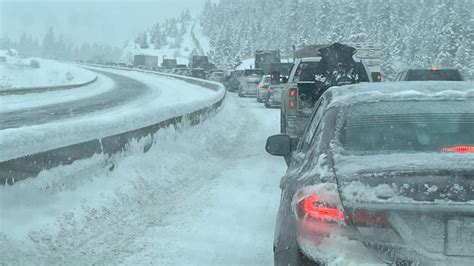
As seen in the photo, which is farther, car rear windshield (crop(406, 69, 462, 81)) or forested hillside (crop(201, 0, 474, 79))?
forested hillside (crop(201, 0, 474, 79))

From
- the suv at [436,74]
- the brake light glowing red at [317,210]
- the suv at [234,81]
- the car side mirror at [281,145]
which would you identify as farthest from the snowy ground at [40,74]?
the brake light glowing red at [317,210]

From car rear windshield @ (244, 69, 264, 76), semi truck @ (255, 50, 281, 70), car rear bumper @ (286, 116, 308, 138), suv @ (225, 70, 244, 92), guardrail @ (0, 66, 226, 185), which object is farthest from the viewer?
semi truck @ (255, 50, 281, 70)

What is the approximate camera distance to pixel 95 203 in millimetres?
6273

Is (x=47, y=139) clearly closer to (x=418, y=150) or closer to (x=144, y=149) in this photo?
(x=144, y=149)

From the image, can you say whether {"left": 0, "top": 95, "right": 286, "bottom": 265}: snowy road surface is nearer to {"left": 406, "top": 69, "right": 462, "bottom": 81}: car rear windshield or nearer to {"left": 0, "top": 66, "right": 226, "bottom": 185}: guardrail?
{"left": 0, "top": 66, "right": 226, "bottom": 185}: guardrail

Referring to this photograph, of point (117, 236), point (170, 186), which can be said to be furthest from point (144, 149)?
point (117, 236)

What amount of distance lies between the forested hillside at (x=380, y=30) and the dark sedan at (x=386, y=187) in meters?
62.7

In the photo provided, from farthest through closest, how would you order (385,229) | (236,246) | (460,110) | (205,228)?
(205,228) < (236,246) < (460,110) < (385,229)

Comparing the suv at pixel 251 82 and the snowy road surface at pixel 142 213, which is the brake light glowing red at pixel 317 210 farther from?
the suv at pixel 251 82

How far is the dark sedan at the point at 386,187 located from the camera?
2.88 m

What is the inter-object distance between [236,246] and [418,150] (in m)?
2.49

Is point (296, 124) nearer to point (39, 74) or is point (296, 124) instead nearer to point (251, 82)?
point (251, 82)

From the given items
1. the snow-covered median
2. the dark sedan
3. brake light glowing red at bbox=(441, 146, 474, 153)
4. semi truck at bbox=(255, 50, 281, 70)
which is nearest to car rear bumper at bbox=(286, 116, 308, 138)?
the dark sedan

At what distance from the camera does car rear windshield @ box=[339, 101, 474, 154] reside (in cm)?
361
